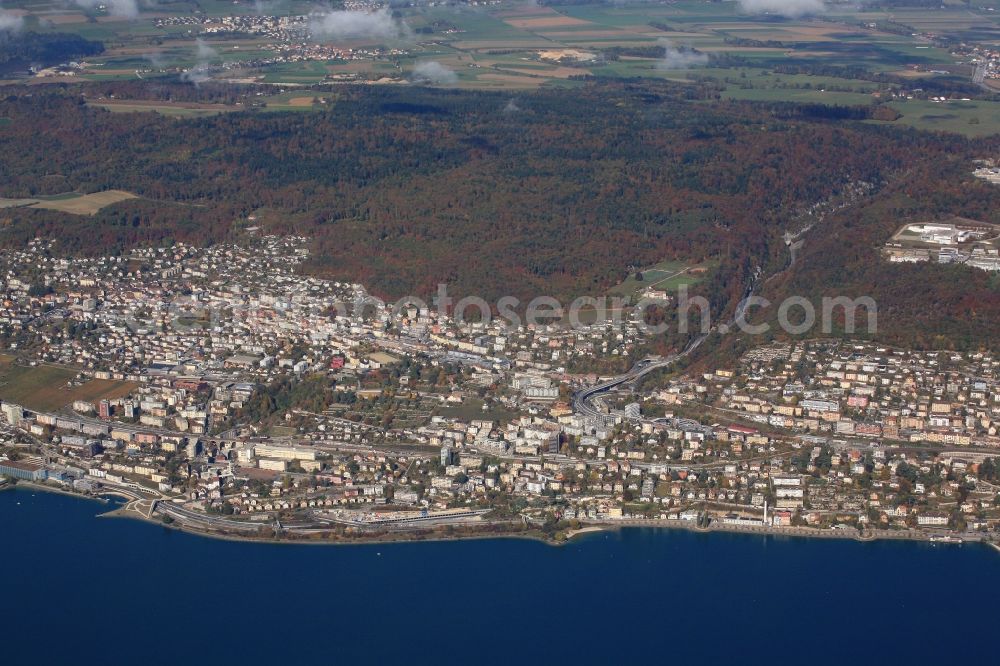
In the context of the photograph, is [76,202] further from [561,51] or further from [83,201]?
[561,51]

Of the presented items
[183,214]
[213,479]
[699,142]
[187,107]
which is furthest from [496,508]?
[187,107]

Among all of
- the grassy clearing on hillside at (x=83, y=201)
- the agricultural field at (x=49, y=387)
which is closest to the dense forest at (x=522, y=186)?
the grassy clearing on hillside at (x=83, y=201)

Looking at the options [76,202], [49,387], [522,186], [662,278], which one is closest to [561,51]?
[522,186]

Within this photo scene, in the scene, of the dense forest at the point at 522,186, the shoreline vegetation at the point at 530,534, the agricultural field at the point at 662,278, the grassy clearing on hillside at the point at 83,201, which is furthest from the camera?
the grassy clearing on hillside at the point at 83,201

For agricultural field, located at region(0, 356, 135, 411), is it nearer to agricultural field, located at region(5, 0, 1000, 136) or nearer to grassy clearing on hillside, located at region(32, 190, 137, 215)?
grassy clearing on hillside, located at region(32, 190, 137, 215)

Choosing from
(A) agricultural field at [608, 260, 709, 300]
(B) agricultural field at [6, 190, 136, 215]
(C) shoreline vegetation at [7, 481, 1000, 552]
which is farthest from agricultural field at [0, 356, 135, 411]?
(A) agricultural field at [608, 260, 709, 300]

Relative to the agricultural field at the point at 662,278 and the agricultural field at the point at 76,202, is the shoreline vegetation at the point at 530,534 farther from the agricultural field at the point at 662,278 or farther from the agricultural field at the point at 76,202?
the agricultural field at the point at 76,202
